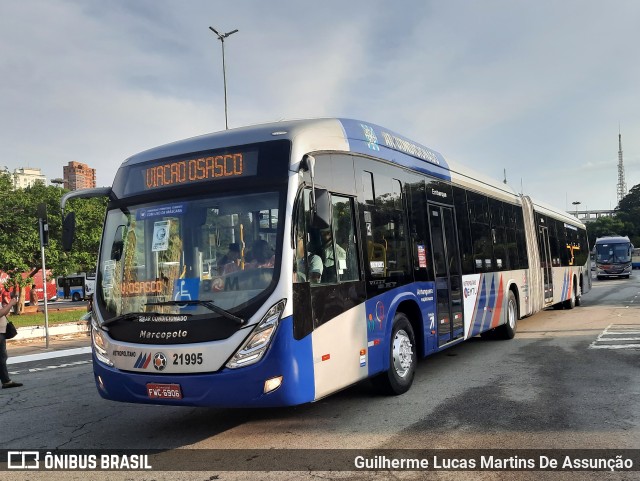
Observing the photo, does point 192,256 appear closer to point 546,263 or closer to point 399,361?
point 399,361

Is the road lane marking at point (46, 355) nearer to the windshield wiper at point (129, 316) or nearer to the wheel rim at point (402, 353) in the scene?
the windshield wiper at point (129, 316)

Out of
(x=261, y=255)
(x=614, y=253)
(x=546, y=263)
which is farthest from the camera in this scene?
(x=614, y=253)

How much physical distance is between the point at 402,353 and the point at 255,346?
2694 mm

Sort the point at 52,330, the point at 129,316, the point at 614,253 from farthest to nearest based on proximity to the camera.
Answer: the point at 614,253 → the point at 52,330 → the point at 129,316

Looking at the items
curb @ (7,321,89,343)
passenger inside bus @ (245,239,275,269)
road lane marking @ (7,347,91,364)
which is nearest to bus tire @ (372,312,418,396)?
passenger inside bus @ (245,239,275,269)

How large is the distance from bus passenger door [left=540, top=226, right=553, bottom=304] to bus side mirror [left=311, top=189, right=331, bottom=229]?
11.0m

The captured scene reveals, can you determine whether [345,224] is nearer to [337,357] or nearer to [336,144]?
[336,144]

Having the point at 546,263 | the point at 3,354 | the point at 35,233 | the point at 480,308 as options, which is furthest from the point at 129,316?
the point at 35,233

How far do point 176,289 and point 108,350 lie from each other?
984 millimetres

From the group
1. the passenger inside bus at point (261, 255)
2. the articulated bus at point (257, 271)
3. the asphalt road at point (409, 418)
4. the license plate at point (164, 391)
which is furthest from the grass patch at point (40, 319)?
the passenger inside bus at point (261, 255)

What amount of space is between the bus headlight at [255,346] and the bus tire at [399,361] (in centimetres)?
219

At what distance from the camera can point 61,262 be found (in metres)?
31.2

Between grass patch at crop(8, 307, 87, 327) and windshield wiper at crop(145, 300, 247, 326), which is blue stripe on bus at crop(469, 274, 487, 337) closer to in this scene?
windshield wiper at crop(145, 300, 247, 326)

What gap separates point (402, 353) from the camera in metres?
7.02
